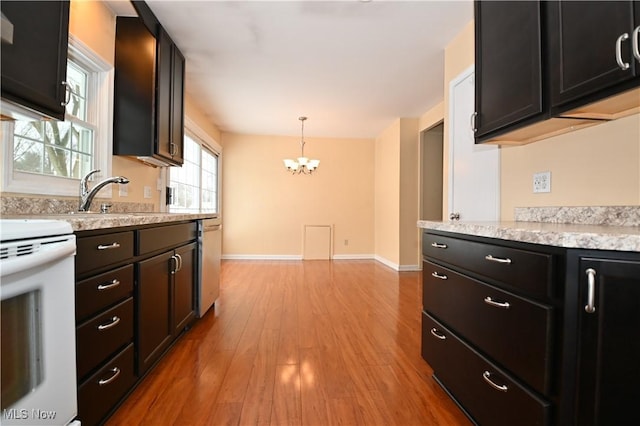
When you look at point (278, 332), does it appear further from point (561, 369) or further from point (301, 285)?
point (561, 369)

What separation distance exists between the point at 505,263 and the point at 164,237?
6.17ft

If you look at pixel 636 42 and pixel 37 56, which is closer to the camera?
pixel 636 42

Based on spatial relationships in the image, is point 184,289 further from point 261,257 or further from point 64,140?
point 261,257

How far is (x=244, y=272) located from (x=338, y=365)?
10.7 ft

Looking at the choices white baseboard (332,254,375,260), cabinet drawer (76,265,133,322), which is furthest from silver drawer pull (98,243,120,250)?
white baseboard (332,254,375,260)

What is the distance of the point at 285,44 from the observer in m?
2.87

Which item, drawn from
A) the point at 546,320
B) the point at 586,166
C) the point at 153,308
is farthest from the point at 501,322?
the point at 153,308

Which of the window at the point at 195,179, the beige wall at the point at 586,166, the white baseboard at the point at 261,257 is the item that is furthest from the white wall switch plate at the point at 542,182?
the white baseboard at the point at 261,257

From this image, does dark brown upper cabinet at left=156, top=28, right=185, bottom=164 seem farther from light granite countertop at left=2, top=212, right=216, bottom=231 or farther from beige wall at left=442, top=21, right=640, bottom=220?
beige wall at left=442, top=21, right=640, bottom=220

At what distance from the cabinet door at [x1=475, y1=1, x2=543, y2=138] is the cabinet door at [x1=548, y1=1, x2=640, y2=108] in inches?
3.2

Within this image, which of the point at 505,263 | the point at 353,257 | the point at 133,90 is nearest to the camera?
the point at 505,263

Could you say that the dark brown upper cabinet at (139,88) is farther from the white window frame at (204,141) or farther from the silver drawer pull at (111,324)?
the silver drawer pull at (111,324)

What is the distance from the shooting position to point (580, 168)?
1587mm

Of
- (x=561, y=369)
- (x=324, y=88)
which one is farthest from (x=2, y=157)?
(x=324, y=88)
